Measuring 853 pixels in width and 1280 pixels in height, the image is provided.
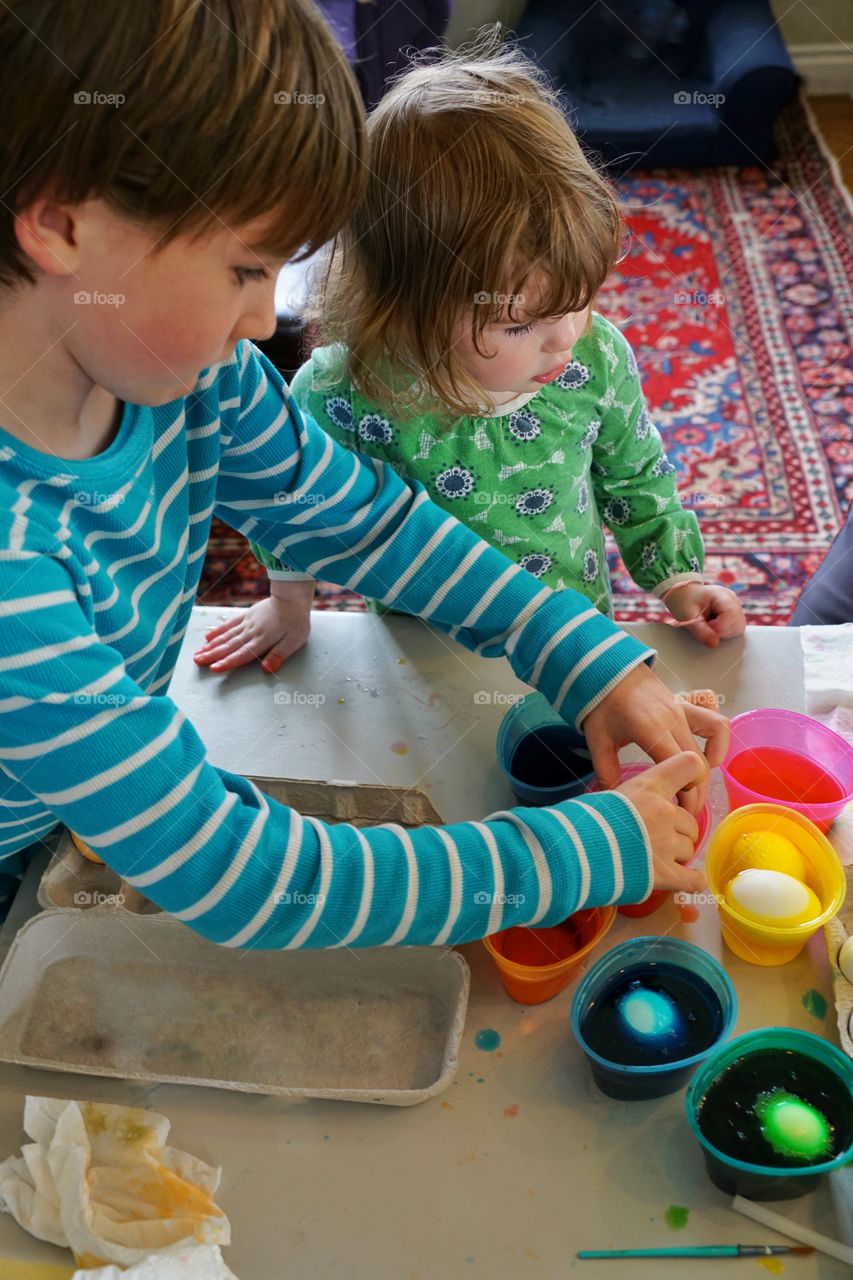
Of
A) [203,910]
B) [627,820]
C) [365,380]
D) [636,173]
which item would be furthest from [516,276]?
[636,173]

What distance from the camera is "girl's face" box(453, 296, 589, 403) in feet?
3.26

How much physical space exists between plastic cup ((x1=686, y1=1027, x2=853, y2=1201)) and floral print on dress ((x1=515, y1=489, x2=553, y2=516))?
62 cm

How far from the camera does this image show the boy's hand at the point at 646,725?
2.83ft

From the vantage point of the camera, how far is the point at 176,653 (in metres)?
0.99

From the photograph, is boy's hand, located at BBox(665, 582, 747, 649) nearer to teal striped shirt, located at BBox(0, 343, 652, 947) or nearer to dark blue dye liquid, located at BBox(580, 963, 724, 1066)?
teal striped shirt, located at BBox(0, 343, 652, 947)

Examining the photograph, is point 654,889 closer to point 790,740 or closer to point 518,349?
point 790,740

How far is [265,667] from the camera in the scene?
107 cm

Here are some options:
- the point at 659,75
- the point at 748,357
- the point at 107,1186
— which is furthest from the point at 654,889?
the point at 659,75

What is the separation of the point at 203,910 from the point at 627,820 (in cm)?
30

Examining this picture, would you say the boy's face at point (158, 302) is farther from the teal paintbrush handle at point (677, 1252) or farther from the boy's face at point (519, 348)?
the teal paintbrush handle at point (677, 1252)

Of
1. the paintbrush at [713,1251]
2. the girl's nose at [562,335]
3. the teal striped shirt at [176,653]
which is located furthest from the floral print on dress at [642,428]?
the paintbrush at [713,1251]

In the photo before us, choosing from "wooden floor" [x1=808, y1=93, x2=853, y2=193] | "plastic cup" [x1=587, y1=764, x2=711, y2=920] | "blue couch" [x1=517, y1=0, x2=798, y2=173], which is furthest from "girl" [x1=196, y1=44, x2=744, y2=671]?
"wooden floor" [x1=808, y1=93, x2=853, y2=193]

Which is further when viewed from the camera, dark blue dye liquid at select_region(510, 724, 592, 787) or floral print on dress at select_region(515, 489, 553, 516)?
floral print on dress at select_region(515, 489, 553, 516)

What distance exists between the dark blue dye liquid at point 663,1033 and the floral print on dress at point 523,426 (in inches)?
23.0
